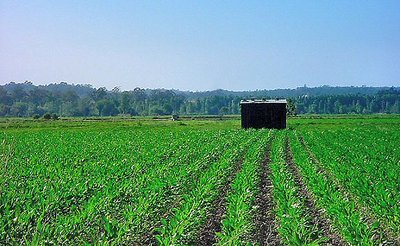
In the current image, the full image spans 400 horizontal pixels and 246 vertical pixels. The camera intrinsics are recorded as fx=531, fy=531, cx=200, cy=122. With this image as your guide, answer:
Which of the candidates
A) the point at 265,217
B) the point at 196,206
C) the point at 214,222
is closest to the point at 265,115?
the point at 265,217

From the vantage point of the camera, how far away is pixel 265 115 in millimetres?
56031

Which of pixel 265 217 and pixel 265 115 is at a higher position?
pixel 265 217

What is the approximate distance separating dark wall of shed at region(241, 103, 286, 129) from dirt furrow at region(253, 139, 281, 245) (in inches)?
1482

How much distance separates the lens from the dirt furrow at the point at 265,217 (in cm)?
1008

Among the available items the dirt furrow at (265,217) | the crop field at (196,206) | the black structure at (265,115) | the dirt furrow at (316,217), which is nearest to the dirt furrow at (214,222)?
the crop field at (196,206)

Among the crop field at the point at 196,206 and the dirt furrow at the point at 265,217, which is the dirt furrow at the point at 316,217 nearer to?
the crop field at the point at 196,206

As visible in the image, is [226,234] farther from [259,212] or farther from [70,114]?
[70,114]

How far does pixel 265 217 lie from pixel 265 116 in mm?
44361

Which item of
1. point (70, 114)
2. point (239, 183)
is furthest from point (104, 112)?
point (239, 183)

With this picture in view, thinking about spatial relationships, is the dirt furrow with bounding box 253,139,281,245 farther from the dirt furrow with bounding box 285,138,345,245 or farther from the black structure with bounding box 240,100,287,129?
the black structure with bounding box 240,100,287,129

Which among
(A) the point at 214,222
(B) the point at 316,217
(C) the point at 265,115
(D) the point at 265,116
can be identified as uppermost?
(A) the point at 214,222

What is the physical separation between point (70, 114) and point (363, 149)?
484ft

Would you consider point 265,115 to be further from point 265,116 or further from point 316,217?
point 316,217

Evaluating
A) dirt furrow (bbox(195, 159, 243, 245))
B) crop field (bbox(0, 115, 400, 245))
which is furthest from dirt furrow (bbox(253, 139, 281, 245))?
dirt furrow (bbox(195, 159, 243, 245))
